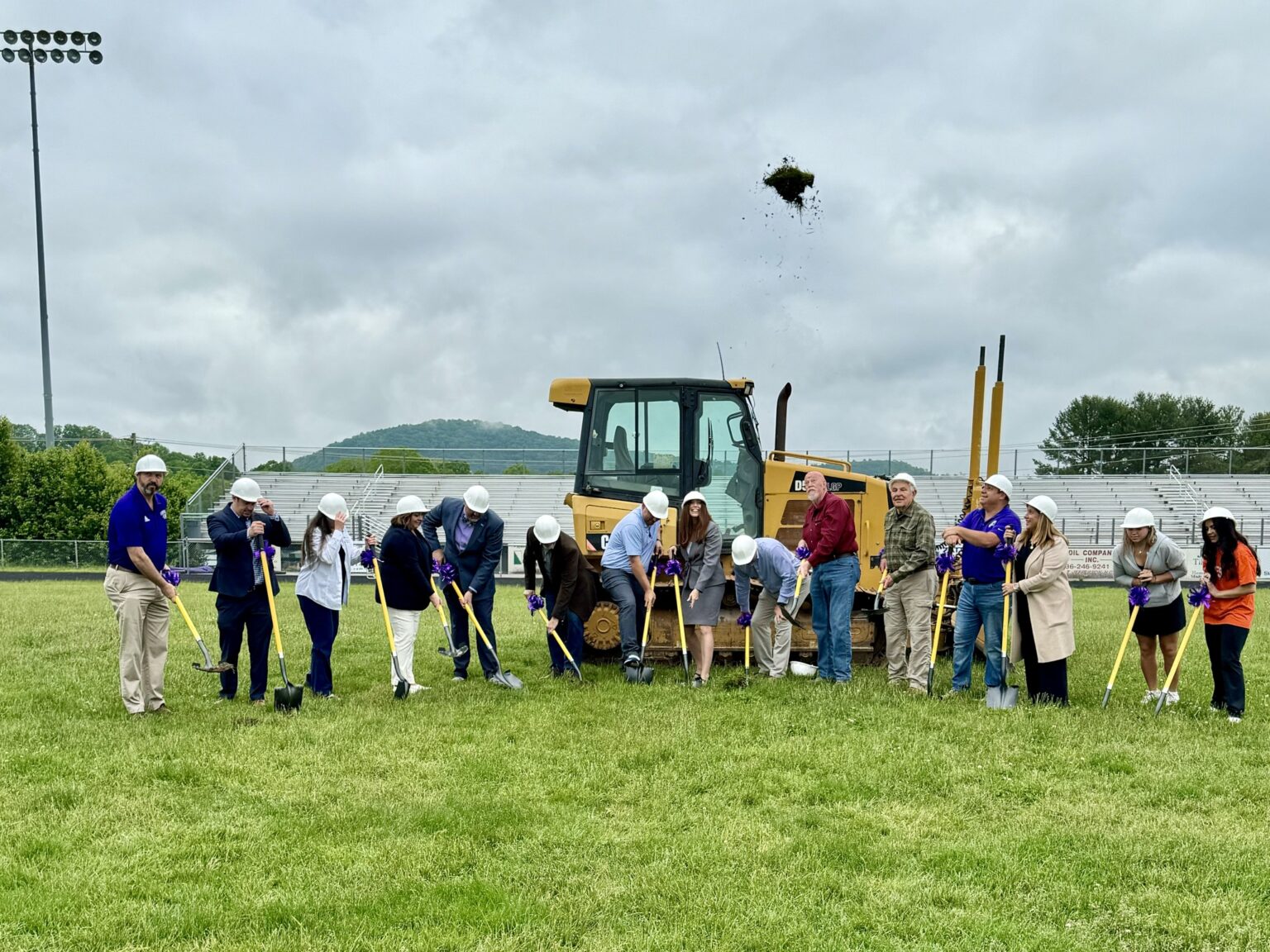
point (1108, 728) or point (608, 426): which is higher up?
point (608, 426)

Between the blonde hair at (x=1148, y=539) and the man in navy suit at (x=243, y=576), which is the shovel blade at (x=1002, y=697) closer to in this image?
the blonde hair at (x=1148, y=539)

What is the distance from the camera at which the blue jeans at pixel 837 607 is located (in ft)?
29.2

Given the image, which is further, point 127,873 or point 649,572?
point 649,572

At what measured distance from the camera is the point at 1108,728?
23.5ft

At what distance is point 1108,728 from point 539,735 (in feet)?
13.5

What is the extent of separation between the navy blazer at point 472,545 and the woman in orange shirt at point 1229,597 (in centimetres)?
590

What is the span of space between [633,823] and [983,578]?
14.2 feet

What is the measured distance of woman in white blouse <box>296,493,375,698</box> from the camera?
27.2 feet

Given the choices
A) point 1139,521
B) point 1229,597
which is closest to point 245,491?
point 1139,521

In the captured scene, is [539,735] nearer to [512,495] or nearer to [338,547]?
[338,547]

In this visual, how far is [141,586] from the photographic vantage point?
7.70 m

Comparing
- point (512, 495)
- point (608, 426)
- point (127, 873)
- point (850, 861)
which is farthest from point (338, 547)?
point (512, 495)

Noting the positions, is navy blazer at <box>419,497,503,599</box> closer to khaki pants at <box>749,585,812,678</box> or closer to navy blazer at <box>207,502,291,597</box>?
navy blazer at <box>207,502,291,597</box>

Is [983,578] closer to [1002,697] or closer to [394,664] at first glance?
[1002,697]
